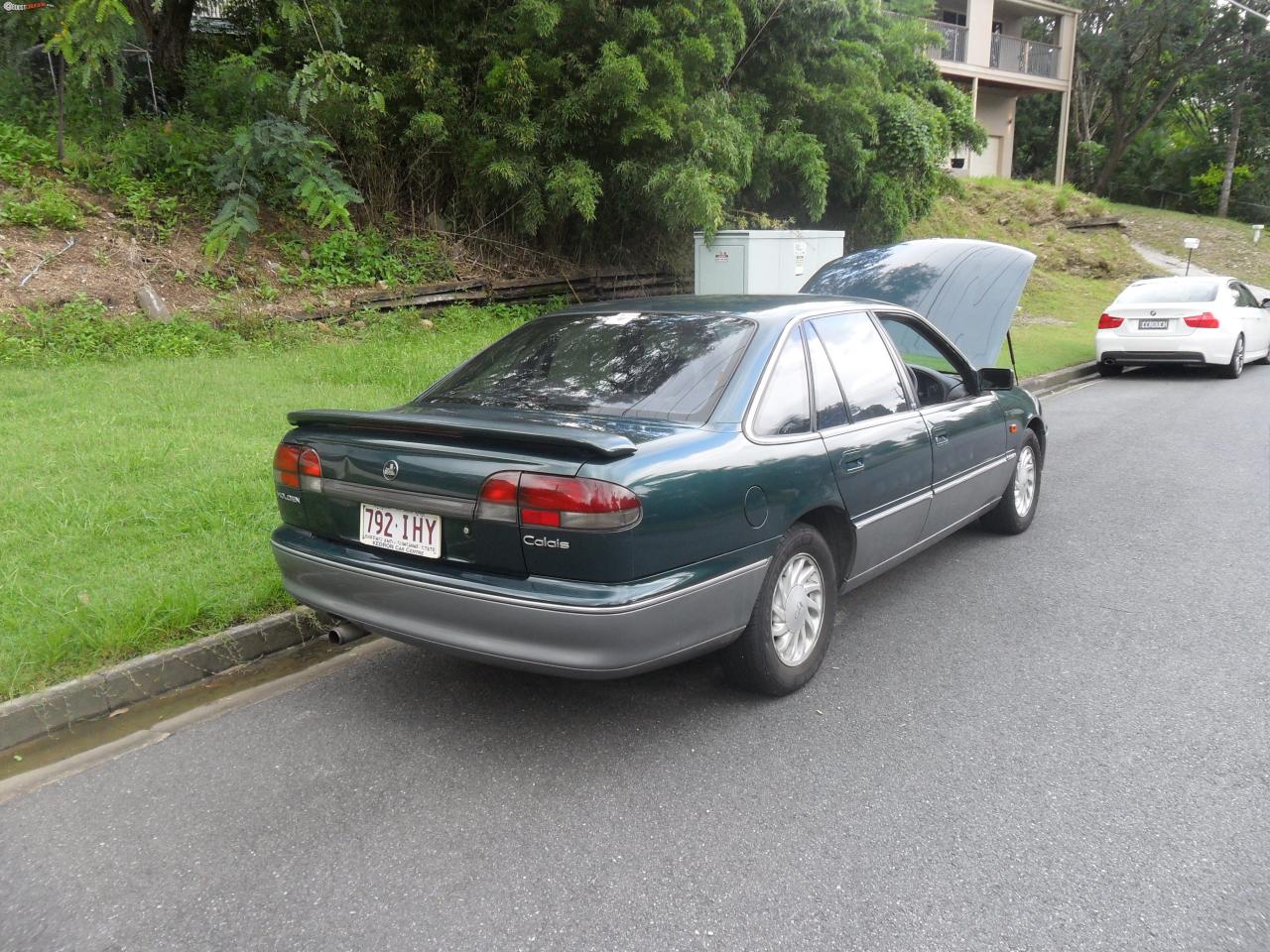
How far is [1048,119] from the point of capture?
137ft

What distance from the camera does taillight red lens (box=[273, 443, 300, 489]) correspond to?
3.77 m

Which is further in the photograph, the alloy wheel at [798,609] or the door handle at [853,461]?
the door handle at [853,461]

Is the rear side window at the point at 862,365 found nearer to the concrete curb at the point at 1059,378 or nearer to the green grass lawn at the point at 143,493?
the green grass lawn at the point at 143,493

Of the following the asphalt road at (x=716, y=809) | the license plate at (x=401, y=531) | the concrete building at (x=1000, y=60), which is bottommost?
the asphalt road at (x=716, y=809)

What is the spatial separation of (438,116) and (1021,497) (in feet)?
26.5

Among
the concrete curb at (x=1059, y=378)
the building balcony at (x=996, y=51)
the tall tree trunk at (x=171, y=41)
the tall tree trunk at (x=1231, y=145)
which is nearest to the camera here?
the tall tree trunk at (x=171, y=41)

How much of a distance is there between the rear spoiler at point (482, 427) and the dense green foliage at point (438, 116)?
749 centimetres

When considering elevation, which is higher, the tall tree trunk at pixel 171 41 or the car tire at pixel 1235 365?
the tall tree trunk at pixel 171 41

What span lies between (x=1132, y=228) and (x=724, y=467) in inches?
1311

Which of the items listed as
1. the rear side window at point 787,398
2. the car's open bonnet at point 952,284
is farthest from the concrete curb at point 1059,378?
the rear side window at point 787,398

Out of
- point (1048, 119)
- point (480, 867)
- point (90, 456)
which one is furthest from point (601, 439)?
point (1048, 119)

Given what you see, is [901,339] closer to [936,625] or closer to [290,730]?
[936,625]

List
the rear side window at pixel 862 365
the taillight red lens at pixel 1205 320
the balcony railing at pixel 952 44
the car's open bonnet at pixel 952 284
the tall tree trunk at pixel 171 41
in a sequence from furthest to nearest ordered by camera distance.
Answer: the balcony railing at pixel 952 44 < the taillight red lens at pixel 1205 320 < the tall tree trunk at pixel 171 41 < the car's open bonnet at pixel 952 284 < the rear side window at pixel 862 365

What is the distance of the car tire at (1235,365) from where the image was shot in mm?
13336
